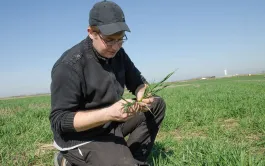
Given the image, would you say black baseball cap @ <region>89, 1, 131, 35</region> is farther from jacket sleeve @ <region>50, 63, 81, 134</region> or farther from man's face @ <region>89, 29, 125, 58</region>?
jacket sleeve @ <region>50, 63, 81, 134</region>

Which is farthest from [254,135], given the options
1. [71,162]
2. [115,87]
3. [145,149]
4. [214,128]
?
[71,162]

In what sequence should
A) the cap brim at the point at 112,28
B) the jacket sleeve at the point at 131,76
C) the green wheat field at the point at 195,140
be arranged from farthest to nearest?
the jacket sleeve at the point at 131,76 → the green wheat field at the point at 195,140 → the cap brim at the point at 112,28

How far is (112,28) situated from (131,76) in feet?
3.21

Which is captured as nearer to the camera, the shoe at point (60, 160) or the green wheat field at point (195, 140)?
the green wheat field at point (195, 140)

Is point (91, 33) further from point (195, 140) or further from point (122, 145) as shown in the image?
point (195, 140)

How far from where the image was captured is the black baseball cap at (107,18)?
8.32 ft

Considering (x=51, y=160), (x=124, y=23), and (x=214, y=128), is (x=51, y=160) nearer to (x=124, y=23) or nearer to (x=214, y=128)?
(x=124, y=23)

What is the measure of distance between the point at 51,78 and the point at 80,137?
0.64 meters

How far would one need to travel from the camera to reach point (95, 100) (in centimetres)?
286

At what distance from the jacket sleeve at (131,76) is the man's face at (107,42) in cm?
63

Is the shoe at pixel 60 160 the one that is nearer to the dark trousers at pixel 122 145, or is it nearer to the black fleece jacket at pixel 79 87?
the dark trousers at pixel 122 145

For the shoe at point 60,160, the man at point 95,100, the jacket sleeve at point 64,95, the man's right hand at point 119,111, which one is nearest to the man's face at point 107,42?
the man at point 95,100

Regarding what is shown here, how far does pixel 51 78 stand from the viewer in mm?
2660

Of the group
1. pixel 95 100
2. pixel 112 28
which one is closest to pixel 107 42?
pixel 112 28
